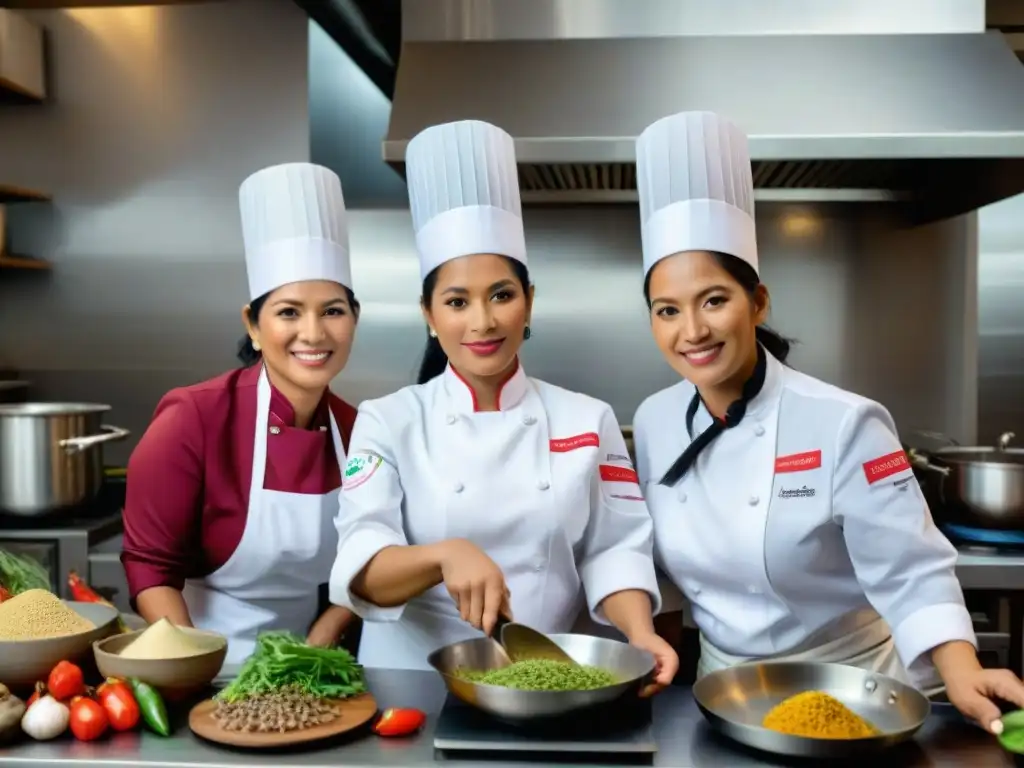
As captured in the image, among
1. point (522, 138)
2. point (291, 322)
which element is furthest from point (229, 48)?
point (291, 322)

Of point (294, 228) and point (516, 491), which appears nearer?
point (516, 491)

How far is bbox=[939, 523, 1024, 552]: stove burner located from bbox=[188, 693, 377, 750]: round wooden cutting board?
1.78 m

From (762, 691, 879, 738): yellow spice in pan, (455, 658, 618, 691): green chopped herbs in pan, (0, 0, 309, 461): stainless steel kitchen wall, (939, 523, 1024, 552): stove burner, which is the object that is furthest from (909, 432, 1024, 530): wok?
(0, 0, 309, 461): stainless steel kitchen wall

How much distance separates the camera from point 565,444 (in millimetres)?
1602

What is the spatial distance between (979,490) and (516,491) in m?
1.41

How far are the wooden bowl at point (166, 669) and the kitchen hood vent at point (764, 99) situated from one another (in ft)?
4.68

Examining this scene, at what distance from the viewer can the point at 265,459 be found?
72.0 inches

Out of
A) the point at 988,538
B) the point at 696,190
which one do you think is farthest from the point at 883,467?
the point at 988,538

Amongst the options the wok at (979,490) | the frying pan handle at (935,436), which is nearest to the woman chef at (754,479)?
the wok at (979,490)

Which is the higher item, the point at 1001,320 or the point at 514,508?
the point at 1001,320

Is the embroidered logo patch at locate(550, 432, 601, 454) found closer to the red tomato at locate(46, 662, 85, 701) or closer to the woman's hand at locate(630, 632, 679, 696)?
the woman's hand at locate(630, 632, 679, 696)

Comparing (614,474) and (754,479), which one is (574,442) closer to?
(614,474)

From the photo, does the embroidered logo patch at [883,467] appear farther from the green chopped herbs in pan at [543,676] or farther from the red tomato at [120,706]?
the red tomato at [120,706]

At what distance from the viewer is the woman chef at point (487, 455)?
1523mm
